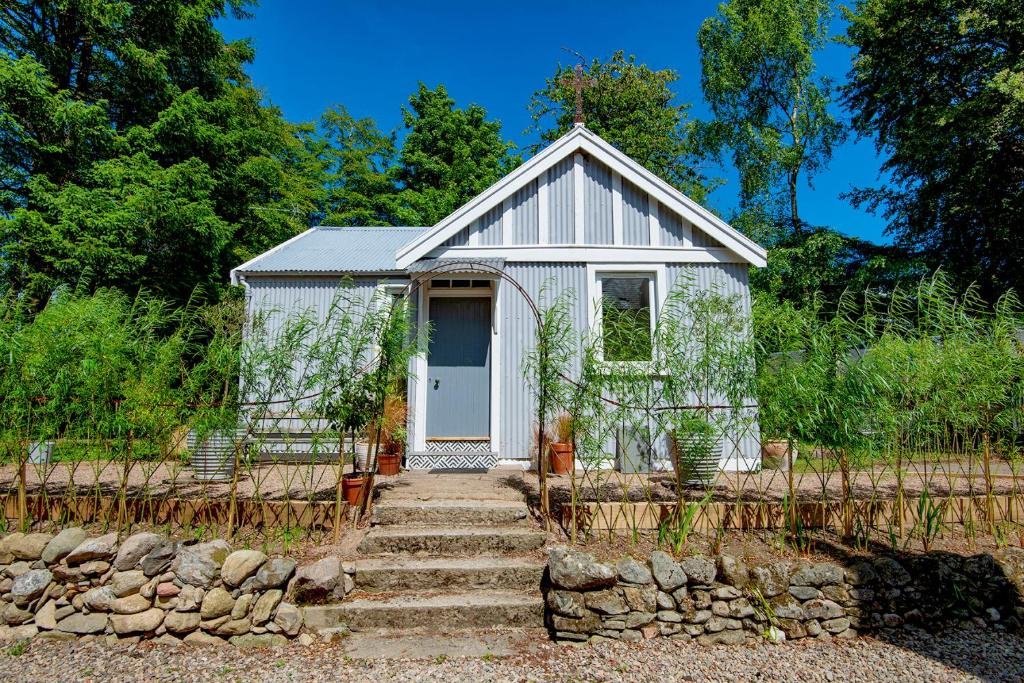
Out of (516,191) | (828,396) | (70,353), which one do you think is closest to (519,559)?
(828,396)

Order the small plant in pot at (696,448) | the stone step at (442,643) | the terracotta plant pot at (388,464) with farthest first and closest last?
the terracotta plant pot at (388,464) < the small plant in pot at (696,448) < the stone step at (442,643)

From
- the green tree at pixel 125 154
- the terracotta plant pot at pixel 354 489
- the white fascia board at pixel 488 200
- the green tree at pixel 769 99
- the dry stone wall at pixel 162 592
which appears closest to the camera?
the dry stone wall at pixel 162 592

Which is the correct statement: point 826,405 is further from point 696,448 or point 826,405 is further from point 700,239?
point 700,239

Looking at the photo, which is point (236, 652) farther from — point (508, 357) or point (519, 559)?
point (508, 357)

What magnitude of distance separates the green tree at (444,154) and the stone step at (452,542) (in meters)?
16.3

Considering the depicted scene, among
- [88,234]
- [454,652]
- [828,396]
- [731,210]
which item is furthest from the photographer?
[731,210]

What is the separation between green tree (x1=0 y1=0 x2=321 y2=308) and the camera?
13414 mm

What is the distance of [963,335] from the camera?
5.35 metres

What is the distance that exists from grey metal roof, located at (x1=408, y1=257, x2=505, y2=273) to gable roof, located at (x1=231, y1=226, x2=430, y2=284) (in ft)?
5.59

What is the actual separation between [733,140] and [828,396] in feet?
64.1

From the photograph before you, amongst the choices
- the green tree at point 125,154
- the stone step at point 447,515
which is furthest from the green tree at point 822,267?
the green tree at point 125,154

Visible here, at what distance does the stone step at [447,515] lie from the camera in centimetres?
547

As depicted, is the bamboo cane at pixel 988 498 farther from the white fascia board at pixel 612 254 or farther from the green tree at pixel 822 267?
the green tree at pixel 822 267

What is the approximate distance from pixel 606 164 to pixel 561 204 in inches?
38.8
